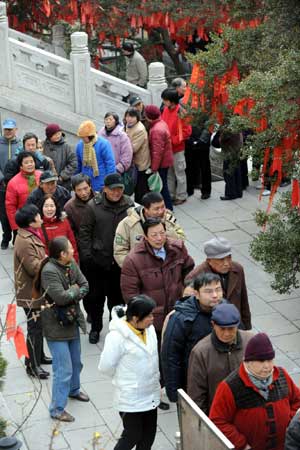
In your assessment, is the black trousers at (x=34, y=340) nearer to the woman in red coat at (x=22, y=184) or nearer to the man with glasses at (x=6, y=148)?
the woman in red coat at (x=22, y=184)

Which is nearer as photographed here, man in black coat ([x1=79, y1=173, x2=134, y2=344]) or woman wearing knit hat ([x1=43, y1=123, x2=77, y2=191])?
man in black coat ([x1=79, y1=173, x2=134, y2=344])

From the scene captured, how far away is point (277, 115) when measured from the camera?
9.56 meters

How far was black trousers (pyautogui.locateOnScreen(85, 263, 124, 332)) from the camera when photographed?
1145 centimetres

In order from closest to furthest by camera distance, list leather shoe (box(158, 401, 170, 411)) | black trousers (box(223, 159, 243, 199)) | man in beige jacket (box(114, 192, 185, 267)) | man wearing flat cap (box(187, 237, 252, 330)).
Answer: man wearing flat cap (box(187, 237, 252, 330)), leather shoe (box(158, 401, 170, 411)), man in beige jacket (box(114, 192, 185, 267)), black trousers (box(223, 159, 243, 199))

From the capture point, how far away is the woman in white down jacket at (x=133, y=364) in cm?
852

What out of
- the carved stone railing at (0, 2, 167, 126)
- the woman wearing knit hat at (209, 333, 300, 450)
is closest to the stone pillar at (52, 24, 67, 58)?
the carved stone railing at (0, 2, 167, 126)

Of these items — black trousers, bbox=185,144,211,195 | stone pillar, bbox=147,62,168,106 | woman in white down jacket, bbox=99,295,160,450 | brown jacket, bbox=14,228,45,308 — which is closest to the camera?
woman in white down jacket, bbox=99,295,160,450

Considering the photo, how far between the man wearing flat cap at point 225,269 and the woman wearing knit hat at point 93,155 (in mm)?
4322

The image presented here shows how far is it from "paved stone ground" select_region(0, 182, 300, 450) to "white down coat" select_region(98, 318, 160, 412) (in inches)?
24.1

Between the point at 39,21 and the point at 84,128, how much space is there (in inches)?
320

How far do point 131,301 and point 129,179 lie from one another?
241 inches

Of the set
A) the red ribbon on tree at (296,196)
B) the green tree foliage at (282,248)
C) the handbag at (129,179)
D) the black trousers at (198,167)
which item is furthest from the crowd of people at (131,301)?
the black trousers at (198,167)

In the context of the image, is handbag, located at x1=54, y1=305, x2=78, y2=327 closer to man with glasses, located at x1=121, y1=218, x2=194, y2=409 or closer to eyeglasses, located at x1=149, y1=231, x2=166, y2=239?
man with glasses, located at x1=121, y1=218, x2=194, y2=409

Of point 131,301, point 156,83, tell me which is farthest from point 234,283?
point 156,83
